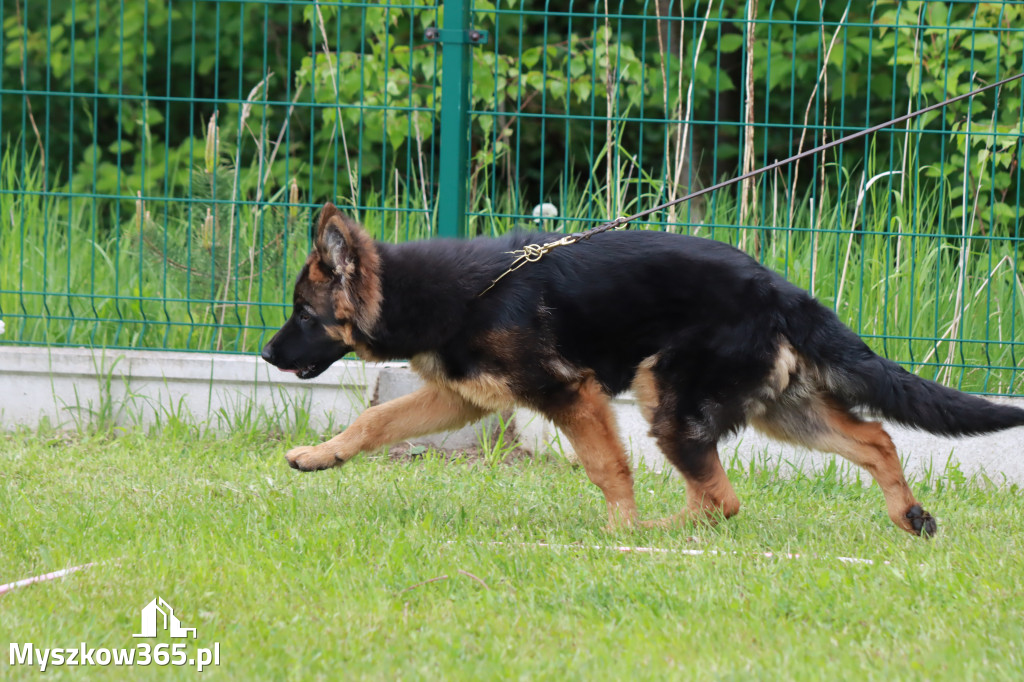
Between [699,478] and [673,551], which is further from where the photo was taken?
[699,478]

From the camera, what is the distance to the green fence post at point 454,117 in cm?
613

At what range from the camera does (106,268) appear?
729 centimetres

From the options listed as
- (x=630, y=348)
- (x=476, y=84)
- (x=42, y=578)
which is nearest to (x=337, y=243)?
(x=630, y=348)

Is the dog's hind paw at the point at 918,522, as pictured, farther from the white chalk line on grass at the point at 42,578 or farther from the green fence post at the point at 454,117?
the white chalk line on grass at the point at 42,578

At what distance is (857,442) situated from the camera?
4.47 m

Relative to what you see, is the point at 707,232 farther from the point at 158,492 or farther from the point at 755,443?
the point at 158,492

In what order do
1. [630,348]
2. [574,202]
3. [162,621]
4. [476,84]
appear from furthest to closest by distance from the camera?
[476,84] → [574,202] → [630,348] → [162,621]

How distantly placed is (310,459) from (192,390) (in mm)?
2118

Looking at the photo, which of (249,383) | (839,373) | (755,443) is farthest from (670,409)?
(249,383)

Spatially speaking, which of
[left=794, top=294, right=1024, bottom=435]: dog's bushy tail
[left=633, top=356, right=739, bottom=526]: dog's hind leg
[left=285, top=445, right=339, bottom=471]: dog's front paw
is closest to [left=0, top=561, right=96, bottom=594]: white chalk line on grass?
[left=285, top=445, right=339, bottom=471]: dog's front paw

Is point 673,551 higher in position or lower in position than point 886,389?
lower

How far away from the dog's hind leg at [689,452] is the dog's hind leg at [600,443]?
0.17 m

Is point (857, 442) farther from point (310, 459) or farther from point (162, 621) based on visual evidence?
point (162, 621)

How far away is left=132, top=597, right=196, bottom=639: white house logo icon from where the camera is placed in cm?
318
